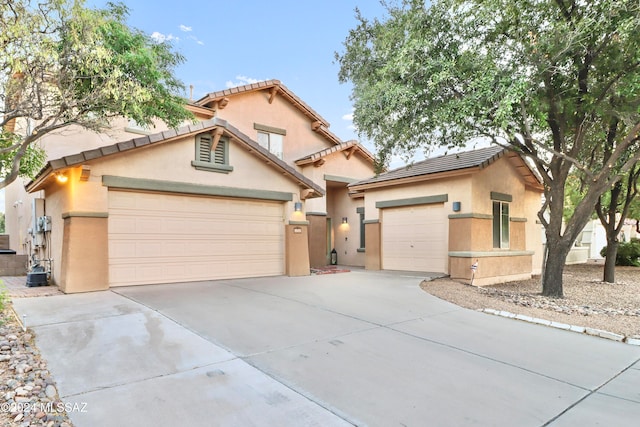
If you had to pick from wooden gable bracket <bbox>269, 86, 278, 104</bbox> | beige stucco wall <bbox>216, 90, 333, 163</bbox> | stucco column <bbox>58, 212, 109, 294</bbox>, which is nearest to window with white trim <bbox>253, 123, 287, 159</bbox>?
beige stucco wall <bbox>216, 90, 333, 163</bbox>

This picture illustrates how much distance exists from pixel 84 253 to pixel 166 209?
6.96 ft

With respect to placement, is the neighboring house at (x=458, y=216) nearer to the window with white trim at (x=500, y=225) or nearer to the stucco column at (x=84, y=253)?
the window with white trim at (x=500, y=225)

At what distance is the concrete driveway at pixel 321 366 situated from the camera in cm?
304

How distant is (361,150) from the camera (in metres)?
16.9

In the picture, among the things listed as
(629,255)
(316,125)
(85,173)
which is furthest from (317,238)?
(629,255)

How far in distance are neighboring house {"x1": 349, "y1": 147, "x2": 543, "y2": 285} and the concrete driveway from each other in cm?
533

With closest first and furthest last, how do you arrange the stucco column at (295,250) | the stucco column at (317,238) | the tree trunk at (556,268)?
the tree trunk at (556,268) < the stucco column at (295,250) < the stucco column at (317,238)

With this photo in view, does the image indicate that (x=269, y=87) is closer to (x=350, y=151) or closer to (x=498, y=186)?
(x=350, y=151)

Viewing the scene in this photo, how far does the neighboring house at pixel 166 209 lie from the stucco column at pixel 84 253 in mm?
20

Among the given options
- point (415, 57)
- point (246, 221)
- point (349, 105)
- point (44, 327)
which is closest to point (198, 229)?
point (246, 221)

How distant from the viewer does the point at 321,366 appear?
13.2 feet

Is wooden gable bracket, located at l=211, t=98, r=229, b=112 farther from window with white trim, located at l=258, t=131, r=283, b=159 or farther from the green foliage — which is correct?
the green foliage

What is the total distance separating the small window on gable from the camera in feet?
32.2

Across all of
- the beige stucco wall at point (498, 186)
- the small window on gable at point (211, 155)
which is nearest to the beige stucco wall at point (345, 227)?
the beige stucco wall at point (498, 186)
